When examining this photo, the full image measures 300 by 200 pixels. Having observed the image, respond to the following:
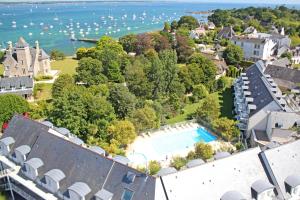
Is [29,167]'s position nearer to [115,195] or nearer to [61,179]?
[61,179]

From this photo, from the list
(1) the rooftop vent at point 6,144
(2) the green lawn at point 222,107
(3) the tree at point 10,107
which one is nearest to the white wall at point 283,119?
(2) the green lawn at point 222,107

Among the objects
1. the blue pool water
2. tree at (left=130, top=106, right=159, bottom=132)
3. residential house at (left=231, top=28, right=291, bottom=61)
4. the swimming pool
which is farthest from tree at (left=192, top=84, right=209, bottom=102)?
residential house at (left=231, top=28, right=291, bottom=61)

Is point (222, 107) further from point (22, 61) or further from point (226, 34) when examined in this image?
point (226, 34)

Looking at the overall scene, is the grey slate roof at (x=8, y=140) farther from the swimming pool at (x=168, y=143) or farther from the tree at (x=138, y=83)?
the tree at (x=138, y=83)

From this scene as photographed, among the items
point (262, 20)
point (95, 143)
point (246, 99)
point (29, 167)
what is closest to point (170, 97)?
point (246, 99)

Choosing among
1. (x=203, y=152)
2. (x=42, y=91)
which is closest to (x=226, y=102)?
(x=203, y=152)
